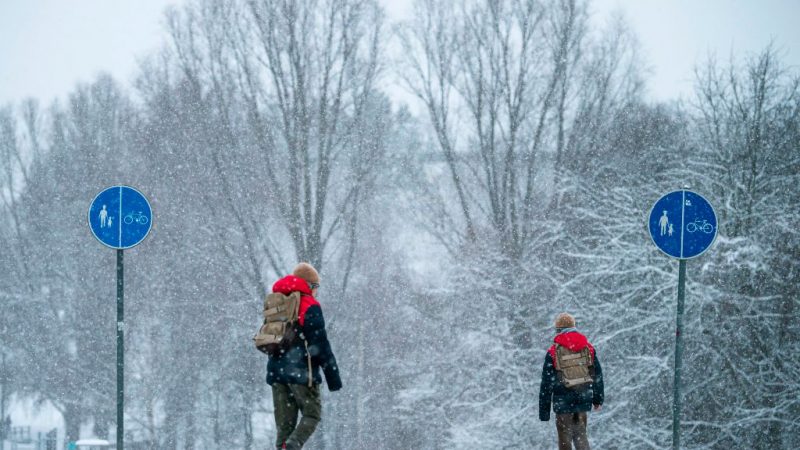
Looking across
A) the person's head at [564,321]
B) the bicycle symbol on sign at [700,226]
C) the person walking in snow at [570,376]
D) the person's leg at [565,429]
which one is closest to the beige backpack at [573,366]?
the person walking in snow at [570,376]

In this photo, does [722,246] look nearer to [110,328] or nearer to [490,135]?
[490,135]

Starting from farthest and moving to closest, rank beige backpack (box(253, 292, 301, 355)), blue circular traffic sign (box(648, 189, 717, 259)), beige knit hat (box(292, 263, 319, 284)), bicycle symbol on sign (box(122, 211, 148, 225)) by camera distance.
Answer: blue circular traffic sign (box(648, 189, 717, 259))
bicycle symbol on sign (box(122, 211, 148, 225))
beige knit hat (box(292, 263, 319, 284))
beige backpack (box(253, 292, 301, 355))

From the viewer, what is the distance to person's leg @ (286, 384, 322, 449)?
21.5 feet

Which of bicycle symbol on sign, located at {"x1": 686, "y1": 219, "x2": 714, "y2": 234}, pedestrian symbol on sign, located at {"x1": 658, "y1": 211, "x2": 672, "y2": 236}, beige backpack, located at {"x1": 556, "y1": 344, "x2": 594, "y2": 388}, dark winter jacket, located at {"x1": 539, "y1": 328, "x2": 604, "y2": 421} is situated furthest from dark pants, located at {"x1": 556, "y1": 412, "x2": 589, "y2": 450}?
bicycle symbol on sign, located at {"x1": 686, "y1": 219, "x2": 714, "y2": 234}

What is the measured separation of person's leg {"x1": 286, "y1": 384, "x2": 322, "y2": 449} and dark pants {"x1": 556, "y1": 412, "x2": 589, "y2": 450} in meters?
2.91

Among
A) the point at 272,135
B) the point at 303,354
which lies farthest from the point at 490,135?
the point at 303,354

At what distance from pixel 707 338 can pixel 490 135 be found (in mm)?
9567

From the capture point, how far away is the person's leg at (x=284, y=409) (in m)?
6.77

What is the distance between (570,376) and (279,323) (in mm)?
3203

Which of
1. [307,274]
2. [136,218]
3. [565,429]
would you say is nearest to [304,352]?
[307,274]

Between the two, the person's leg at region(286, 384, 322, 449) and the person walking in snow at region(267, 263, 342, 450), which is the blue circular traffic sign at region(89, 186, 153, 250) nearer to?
the person walking in snow at region(267, 263, 342, 450)

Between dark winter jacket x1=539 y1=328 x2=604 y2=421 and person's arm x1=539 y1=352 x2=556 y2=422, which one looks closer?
dark winter jacket x1=539 y1=328 x2=604 y2=421

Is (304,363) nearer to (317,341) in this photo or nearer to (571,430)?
(317,341)

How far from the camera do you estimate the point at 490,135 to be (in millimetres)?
22859
